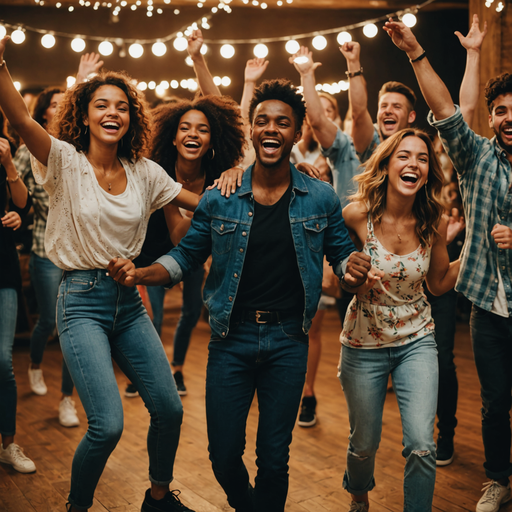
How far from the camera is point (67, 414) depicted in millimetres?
3469

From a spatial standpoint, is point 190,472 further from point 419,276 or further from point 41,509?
point 419,276

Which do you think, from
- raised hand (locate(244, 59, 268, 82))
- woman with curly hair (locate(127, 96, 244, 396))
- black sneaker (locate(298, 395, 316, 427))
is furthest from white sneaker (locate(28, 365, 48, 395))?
raised hand (locate(244, 59, 268, 82))

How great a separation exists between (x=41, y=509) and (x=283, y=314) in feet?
4.57

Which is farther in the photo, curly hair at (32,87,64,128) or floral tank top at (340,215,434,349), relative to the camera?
curly hair at (32,87,64,128)

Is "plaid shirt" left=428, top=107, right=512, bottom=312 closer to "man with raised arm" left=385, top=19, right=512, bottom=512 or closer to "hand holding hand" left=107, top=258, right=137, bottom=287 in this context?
"man with raised arm" left=385, top=19, right=512, bottom=512

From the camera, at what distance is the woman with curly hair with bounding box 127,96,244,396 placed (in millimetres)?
2596

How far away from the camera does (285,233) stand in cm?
206

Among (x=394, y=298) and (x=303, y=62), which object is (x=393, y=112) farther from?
(x=394, y=298)

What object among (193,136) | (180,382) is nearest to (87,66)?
(193,136)

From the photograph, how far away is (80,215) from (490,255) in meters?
1.62

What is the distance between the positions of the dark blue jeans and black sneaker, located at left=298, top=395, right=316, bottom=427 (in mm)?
827

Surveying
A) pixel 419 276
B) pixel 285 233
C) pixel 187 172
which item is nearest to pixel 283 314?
pixel 285 233

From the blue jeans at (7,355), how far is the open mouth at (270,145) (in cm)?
145

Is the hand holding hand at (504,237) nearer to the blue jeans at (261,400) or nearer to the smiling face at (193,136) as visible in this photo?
the blue jeans at (261,400)
